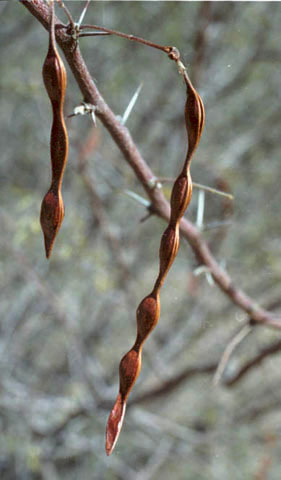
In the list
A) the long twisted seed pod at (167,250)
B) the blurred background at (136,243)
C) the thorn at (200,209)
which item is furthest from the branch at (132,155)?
the blurred background at (136,243)

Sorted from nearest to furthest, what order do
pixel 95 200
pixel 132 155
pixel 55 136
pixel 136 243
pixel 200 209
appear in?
pixel 55 136 → pixel 132 155 → pixel 200 209 → pixel 95 200 → pixel 136 243

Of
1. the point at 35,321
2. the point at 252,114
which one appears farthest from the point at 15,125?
the point at 252,114

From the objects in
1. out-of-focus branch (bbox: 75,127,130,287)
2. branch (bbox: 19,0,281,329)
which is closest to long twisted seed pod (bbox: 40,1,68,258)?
branch (bbox: 19,0,281,329)

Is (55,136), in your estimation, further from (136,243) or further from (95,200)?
(136,243)

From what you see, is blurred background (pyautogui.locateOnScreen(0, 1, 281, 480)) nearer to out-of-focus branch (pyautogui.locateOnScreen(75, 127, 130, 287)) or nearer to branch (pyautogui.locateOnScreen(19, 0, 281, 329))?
out-of-focus branch (pyautogui.locateOnScreen(75, 127, 130, 287))

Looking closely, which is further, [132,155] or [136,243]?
[136,243]

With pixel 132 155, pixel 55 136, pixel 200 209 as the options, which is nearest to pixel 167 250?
pixel 55 136

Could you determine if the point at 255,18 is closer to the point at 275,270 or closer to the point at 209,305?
the point at 275,270

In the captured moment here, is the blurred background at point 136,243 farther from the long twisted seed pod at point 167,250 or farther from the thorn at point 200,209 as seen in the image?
the long twisted seed pod at point 167,250
